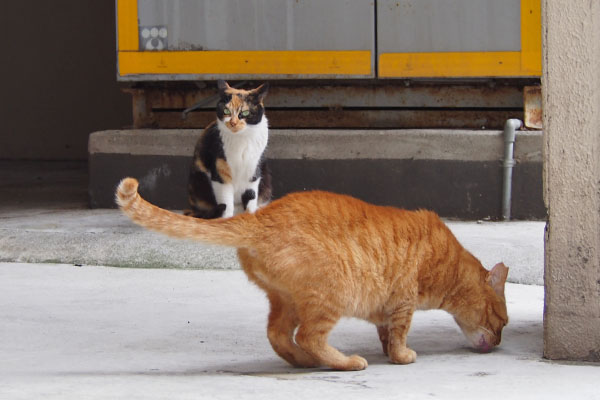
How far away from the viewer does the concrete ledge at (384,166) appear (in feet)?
20.1

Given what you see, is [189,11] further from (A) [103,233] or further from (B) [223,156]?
(A) [103,233]

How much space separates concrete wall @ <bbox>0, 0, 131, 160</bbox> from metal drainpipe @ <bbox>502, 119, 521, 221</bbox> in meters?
6.88

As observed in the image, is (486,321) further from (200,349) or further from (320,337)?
(200,349)

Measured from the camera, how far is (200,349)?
3.43 metres

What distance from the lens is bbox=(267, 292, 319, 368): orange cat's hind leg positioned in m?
3.17

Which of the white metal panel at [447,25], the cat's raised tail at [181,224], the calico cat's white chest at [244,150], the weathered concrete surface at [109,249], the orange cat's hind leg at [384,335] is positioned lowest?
the orange cat's hind leg at [384,335]

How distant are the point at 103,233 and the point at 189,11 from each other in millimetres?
1879

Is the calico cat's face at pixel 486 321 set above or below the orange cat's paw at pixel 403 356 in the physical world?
above

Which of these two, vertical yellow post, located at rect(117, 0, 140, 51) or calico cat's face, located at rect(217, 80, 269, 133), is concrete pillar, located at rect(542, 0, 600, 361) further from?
vertical yellow post, located at rect(117, 0, 140, 51)

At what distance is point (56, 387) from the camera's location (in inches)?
105

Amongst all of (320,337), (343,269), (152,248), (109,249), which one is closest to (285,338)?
(320,337)

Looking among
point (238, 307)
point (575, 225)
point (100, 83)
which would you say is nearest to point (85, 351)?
point (238, 307)

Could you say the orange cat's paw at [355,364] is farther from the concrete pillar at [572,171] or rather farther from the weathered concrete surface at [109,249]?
the weathered concrete surface at [109,249]

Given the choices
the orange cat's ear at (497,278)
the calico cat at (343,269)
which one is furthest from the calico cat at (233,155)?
the orange cat's ear at (497,278)
